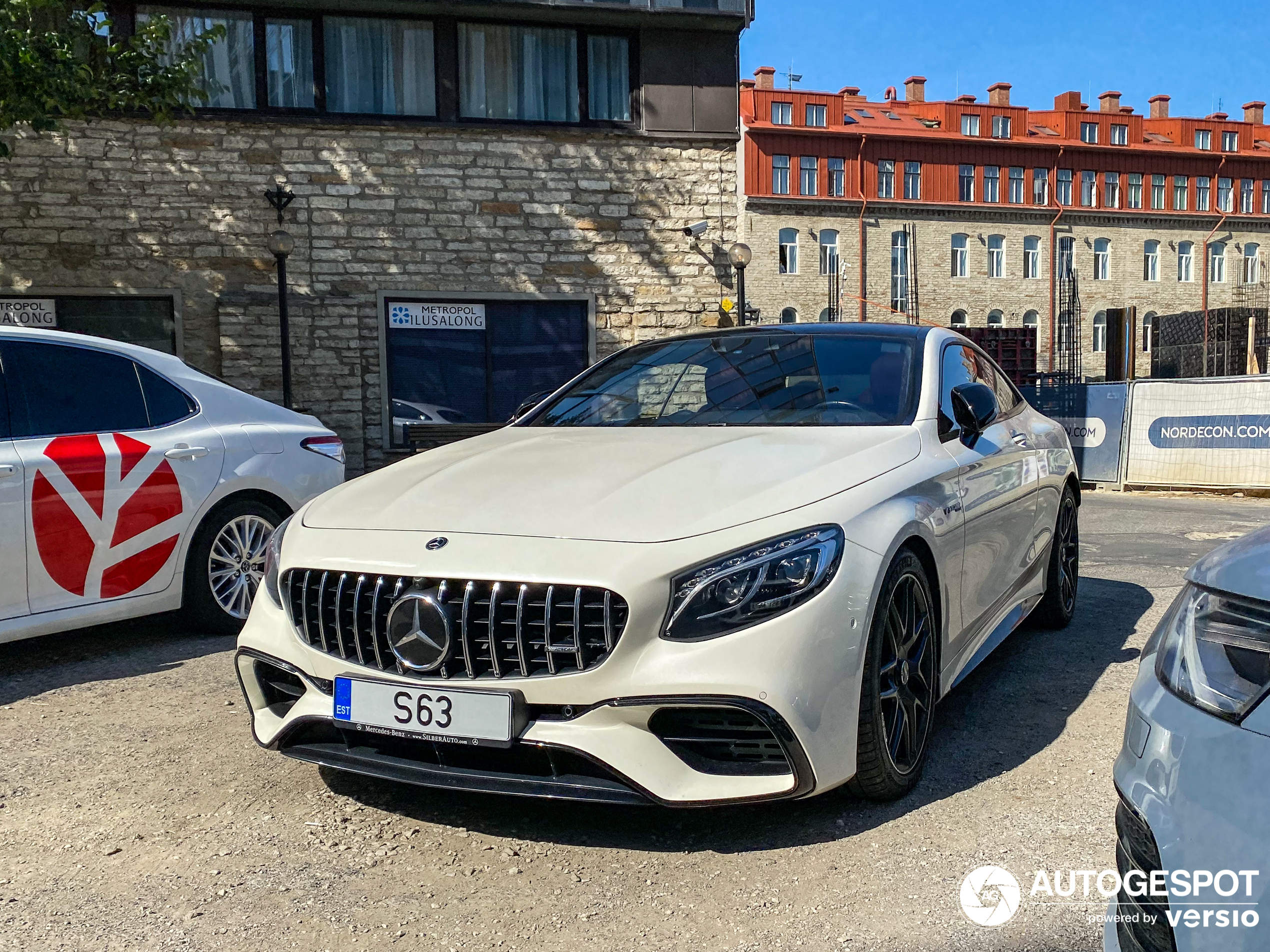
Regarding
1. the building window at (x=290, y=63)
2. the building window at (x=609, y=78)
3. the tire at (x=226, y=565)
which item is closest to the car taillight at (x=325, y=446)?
the tire at (x=226, y=565)

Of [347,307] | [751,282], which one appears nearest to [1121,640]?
[347,307]

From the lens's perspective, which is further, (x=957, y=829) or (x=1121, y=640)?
(x=1121, y=640)

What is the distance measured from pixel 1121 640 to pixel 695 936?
11.4 feet

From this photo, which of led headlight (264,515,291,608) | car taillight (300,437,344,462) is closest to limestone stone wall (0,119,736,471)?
car taillight (300,437,344,462)

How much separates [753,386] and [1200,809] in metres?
2.61

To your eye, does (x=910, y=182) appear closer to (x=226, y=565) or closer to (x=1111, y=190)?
(x=1111, y=190)

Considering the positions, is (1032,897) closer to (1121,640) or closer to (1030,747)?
(1030,747)

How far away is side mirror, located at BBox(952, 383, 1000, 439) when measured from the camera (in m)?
3.79

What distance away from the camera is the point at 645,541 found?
2650 millimetres

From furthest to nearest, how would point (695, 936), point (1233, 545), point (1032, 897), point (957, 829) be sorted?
1. point (957, 829)
2. point (1032, 897)
3. point (695, 936)
4. point (1233, 545)

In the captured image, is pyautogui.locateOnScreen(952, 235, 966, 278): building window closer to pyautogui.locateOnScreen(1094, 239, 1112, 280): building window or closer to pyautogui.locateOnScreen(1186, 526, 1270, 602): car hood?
pyautogui.locateOnScreen(1094, 239, 1112, 280): building window

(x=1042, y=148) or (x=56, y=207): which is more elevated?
(x=1042, y=148)

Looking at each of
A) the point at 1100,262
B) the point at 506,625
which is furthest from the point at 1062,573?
the point at 1100,262

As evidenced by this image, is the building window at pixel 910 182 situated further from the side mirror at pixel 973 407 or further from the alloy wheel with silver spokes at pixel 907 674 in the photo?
the alloy wheel with silver spokes at pixel 907 674
